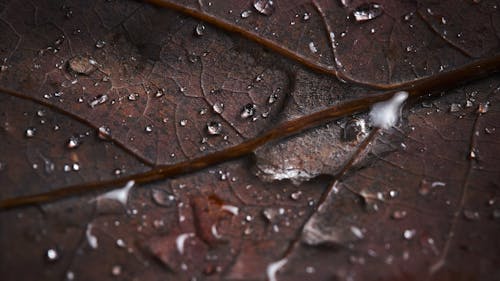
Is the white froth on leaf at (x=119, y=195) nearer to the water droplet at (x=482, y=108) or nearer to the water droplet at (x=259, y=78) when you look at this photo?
the water droplet at (x=259, y=78)

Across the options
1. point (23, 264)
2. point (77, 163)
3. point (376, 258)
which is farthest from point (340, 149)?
point (23, 264)

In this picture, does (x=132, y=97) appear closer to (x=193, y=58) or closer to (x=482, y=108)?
(x=193, y=58)

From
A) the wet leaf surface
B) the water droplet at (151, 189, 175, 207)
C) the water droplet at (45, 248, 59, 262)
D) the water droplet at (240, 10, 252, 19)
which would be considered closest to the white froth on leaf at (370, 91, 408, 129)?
the wet leaf surface

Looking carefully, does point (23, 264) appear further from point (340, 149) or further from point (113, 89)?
point (340, 149)

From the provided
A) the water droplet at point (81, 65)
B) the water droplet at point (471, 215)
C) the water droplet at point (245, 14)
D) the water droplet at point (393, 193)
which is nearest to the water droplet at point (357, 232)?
the water droplet at point (393, 193)

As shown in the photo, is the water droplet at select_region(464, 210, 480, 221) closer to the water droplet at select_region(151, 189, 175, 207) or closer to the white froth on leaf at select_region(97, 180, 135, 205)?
the water droplet at select_region(151, 189, 175, 207)

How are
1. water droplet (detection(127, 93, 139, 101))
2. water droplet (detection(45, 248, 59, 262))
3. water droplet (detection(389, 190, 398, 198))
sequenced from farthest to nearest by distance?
1. water droplet (detection(127, 93, 139, 101))
2. water droplet (detection(389, 190, 398, 198))
3. water droplet (detection(45, 248, 59, 262))
